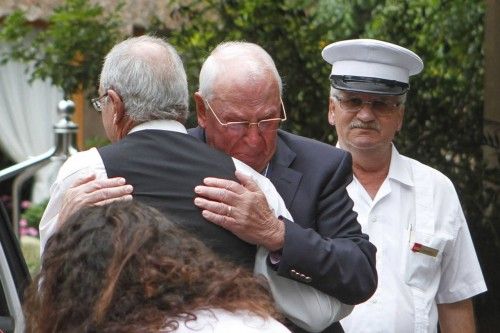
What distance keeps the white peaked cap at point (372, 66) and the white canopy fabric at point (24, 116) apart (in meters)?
10.9

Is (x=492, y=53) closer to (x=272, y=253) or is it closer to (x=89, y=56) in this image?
(x=89, y=56)

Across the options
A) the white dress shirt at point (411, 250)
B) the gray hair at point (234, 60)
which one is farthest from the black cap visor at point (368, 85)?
the gray hair at point (234, 60)

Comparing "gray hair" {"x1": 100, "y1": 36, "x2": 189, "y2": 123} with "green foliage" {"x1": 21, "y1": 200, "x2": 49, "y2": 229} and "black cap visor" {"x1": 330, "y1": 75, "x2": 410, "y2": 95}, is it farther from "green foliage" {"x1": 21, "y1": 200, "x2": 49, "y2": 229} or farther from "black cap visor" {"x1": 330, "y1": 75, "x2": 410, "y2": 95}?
"green foliage" {"x1": 21, "y1": 200, "x2": 49, "y2": 229}

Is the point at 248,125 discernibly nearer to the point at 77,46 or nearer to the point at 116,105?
the point at 116,105

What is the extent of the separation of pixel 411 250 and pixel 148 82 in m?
1.53

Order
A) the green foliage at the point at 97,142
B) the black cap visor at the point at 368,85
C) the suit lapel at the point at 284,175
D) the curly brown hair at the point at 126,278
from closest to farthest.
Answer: the curly brown hair at the point at 126,278 < the suit lapel at the point at 284,175 < the black cap visor at the point at 368,85 < the green foliage at the point at 97,142

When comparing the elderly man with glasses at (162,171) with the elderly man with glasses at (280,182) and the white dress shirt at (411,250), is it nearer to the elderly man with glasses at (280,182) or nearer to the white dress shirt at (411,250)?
the elderly man with glasses at (280,182)

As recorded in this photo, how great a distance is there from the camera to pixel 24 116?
52.0ft

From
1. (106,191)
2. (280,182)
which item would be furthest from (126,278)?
(280,182)

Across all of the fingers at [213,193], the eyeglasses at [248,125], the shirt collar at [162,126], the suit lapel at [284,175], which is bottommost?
the suit lapel at [284,175]

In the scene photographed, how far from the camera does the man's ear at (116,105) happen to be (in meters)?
3.47

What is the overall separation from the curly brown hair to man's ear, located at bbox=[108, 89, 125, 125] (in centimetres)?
98

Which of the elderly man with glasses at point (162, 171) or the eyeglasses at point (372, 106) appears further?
the eyeglasses at point (372, 106)

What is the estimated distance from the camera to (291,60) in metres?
7.84
